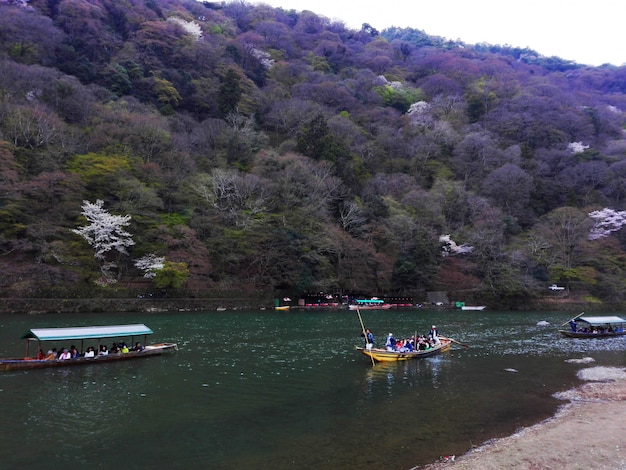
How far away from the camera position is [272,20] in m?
139

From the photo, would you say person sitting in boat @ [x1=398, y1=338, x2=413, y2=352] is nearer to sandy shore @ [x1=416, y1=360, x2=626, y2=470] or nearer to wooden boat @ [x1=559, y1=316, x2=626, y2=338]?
sandy shore @ [x1=416, y1=360, x2=626, y2=470]

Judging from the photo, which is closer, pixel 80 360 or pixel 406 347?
pixel 80 360

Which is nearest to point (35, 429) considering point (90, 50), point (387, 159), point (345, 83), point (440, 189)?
point (440, 189)

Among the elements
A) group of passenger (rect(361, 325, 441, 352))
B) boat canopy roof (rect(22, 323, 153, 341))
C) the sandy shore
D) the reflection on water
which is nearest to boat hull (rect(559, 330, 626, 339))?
the reflection on water

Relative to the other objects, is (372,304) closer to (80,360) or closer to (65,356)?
(80,360)

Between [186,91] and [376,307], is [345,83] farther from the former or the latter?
[376,307]

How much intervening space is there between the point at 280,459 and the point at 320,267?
4588cm

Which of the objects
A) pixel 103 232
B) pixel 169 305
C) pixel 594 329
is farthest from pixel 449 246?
pixel 103 232

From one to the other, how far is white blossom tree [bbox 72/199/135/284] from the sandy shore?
43904 mm

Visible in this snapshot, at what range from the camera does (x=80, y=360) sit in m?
23.0

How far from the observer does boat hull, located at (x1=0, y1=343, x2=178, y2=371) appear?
824 inches

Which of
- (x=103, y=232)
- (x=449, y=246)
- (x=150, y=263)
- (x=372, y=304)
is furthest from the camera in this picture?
(x=449, y=246)

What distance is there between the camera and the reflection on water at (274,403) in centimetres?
1259

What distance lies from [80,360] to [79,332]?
4.84ft
